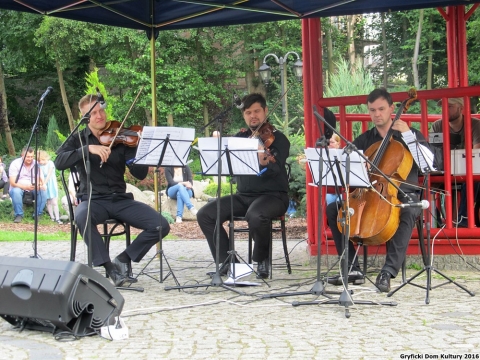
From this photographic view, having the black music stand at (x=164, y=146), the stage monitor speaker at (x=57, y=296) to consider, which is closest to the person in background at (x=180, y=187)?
the black music stand at (x=164, y=146)

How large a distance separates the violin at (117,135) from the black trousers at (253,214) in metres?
0.98

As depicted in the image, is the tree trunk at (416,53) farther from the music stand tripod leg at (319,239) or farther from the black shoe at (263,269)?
the music stand tripod leg at (319,239)

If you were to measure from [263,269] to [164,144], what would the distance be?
1609 millimetres

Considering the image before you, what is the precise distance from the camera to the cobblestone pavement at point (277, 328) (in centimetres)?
434

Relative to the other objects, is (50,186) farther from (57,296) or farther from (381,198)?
(57,296)

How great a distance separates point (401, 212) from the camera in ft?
20.9

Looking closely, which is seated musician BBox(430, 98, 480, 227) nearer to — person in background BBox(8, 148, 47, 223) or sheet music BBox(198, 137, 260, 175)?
sheet music BBox(198, 137, 260, 175)

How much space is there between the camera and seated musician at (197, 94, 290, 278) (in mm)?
7047

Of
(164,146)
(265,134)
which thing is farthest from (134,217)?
(265,134)

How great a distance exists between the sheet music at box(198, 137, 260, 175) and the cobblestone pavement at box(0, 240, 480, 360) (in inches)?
41.5

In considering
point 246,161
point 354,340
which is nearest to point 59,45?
point 246,161

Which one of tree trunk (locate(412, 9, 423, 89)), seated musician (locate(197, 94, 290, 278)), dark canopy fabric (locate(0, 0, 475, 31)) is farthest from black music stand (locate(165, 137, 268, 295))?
tree trunk (locate(412, 9, 423, 89))

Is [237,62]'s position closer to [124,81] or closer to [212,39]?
[212,39]

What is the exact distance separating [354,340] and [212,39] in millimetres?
26767
